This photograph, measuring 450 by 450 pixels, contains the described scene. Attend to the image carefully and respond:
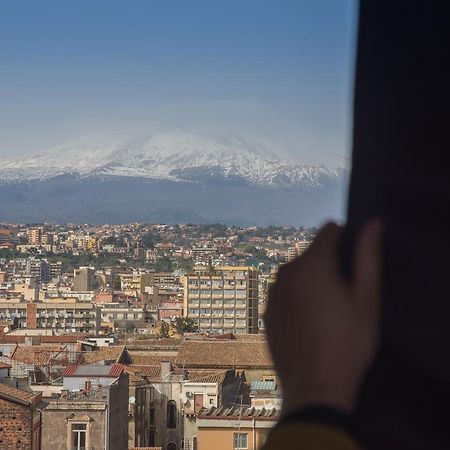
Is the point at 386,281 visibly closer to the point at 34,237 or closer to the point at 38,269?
the point at 38,269

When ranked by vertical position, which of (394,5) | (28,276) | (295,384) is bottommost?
(28,276)

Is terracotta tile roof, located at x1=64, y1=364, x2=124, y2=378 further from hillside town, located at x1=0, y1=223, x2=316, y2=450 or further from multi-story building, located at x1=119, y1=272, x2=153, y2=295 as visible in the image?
multi-story building, located at x1=119, y1=272, x2=153, y2=295

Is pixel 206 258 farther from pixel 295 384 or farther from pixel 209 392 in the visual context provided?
pixel 295 384

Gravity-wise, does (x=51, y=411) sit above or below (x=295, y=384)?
below

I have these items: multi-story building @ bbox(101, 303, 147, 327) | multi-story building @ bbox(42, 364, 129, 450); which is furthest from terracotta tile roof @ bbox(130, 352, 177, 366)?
multi-story building @ bbox(101, 303, 147, 327)

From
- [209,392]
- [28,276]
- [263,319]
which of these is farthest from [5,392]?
[28,276]

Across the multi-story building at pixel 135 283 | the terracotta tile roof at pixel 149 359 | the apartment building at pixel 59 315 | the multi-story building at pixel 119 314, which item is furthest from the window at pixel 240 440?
the multi-story building at pixel 135 283

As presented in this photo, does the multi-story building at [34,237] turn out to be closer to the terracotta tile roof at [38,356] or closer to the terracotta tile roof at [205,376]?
the terracotta tile roof at [38,356]
